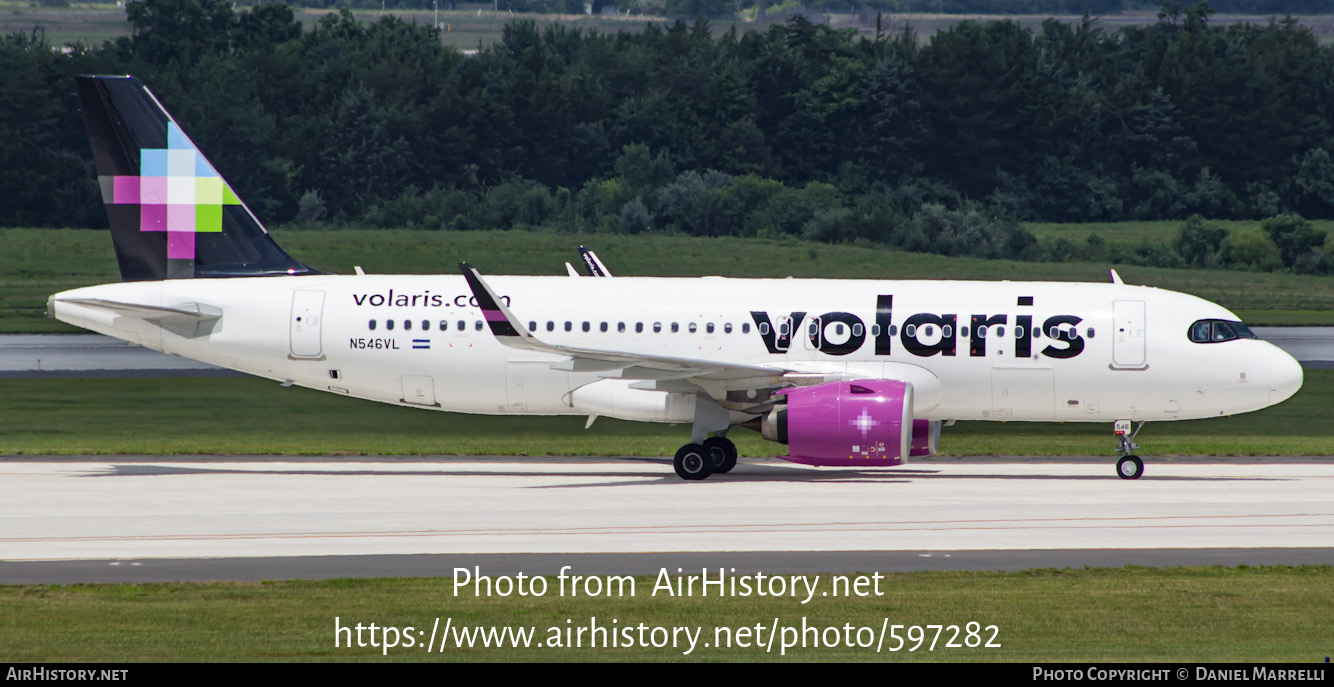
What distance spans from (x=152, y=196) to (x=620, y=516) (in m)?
14.1

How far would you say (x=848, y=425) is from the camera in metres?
27.2

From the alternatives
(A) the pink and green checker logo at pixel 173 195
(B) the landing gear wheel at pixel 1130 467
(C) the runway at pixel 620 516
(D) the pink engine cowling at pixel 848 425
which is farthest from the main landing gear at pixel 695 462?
(A) the pink and green checker logo at pixel 173 195

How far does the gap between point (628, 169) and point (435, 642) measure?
86429 mm

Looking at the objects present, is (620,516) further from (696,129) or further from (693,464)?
(696,129)

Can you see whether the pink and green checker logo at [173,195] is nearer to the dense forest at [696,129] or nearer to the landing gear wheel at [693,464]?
the landing gear wheel at [693,464]

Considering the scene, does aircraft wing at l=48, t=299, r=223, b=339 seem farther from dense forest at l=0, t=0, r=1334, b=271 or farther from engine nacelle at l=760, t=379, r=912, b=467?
dense forest at l=0, t=0, r=1334, b=271

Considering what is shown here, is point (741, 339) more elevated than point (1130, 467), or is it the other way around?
point (741, 339)

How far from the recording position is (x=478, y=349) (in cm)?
3017

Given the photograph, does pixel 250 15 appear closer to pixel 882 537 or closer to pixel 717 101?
pixel 717 101

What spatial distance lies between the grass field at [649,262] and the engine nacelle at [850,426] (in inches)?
1897

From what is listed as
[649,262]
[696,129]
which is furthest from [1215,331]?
[696,129]

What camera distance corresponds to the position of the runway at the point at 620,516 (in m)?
19.5

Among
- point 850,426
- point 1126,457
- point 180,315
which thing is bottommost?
point 1126,457

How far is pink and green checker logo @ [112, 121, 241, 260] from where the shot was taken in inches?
1245
